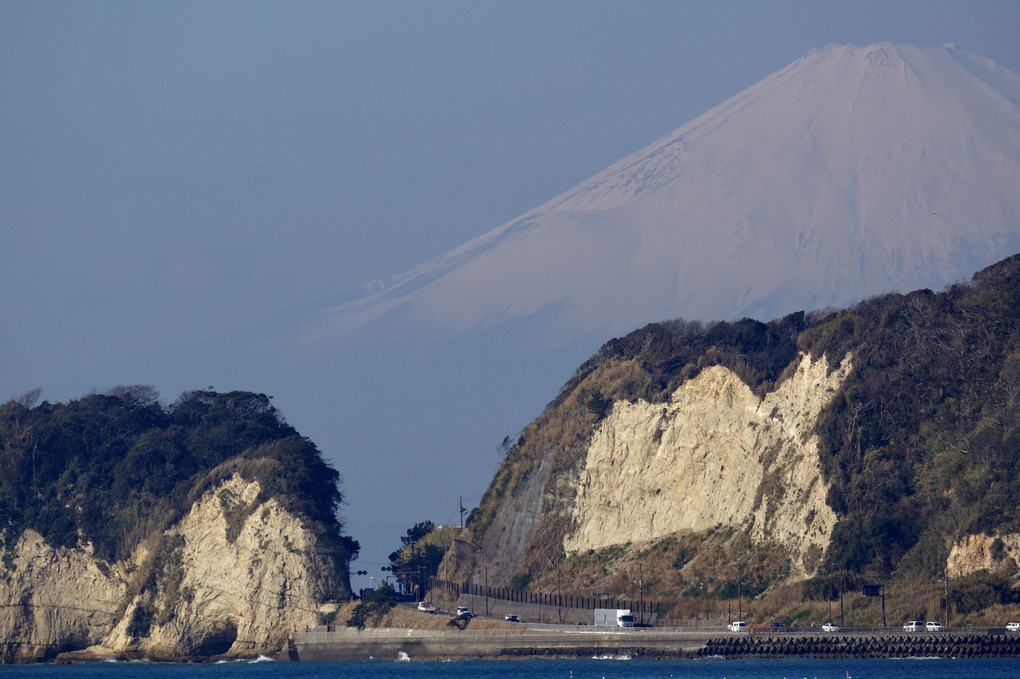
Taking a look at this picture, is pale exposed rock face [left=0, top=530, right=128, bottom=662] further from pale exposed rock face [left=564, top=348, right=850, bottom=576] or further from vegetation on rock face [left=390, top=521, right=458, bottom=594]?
pale exposed rock face [left=564, top=348, right=850, bottom=576]

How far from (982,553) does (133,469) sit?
71.5 metres

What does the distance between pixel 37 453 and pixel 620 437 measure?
50321mm

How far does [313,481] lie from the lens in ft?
466

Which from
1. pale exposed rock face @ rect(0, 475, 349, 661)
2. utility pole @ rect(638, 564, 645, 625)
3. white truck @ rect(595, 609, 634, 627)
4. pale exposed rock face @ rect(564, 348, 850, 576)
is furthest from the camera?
pale exposed rock face @ rect(0, 475, 349, 661)

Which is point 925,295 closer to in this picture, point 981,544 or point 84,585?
point 981,544

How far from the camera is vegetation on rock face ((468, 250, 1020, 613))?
115 meters

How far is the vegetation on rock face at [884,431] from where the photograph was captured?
377 feet

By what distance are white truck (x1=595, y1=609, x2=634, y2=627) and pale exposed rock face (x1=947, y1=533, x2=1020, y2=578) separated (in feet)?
75.0

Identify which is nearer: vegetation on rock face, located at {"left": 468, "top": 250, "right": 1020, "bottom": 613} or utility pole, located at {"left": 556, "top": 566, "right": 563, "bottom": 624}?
vegetation on rock face, located at {"left": 468, "top": 250, "right": 1020, "bottom": 613}

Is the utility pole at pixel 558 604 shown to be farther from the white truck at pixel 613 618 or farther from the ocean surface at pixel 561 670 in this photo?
the ocean surface at pixel 561 670

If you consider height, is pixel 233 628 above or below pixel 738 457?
below

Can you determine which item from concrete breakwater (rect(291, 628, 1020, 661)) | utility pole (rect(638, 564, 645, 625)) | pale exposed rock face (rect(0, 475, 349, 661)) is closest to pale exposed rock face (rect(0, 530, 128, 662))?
pale exposed rock face (rect(0, 475, 349, 661))

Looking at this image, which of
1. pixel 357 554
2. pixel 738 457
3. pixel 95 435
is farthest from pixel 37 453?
pixel 738 457

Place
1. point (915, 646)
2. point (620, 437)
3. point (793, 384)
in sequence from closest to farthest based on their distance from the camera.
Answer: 1. point (915, 646)
2. point (793, 384)
3. point (620, 437)
